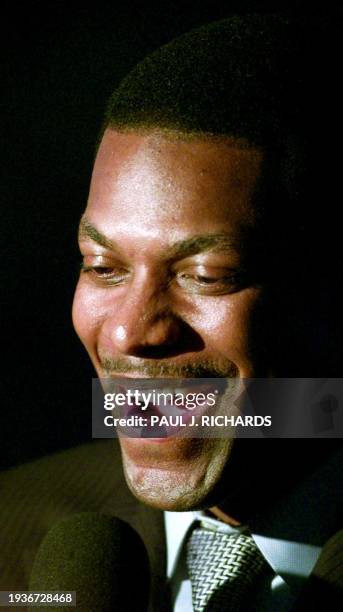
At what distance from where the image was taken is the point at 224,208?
111 cm

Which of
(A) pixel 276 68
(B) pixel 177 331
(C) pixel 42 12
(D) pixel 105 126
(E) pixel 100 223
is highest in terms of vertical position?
(C) pixel 42 12

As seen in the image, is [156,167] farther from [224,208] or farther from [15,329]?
[15,329]

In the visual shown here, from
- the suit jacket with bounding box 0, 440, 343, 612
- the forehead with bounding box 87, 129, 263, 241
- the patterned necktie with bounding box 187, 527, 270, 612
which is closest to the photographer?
the forehead with bounding box 87, 129, 263, 241

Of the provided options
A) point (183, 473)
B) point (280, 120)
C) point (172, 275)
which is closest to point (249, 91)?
point (280, 120)

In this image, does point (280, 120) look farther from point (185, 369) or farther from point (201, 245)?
point (185, 369)

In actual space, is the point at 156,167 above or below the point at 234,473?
above

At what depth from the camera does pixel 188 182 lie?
1.11 m

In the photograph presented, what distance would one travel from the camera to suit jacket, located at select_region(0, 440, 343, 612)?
4.96ft

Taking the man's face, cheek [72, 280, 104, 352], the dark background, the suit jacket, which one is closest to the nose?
the man's face

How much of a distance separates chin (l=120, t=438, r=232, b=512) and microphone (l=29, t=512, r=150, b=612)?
76 mm

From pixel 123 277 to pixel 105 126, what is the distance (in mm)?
300

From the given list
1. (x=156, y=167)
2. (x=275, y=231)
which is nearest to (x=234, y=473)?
(x=275, y=231)

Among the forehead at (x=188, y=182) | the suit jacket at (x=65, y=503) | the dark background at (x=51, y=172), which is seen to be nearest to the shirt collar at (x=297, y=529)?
the suit jacket at (x=65, y=503)

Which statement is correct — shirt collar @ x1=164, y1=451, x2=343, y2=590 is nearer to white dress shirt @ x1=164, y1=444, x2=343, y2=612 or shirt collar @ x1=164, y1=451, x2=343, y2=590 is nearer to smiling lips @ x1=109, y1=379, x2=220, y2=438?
white dress shirt @ x1=164, y1=444, x2=343, y2=612
